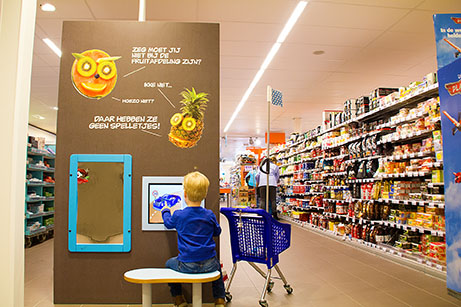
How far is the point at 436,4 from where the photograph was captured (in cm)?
529

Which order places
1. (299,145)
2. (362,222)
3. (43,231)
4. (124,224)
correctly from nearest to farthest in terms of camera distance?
(124,224) → (362,222) → (43,231) → (299,145)

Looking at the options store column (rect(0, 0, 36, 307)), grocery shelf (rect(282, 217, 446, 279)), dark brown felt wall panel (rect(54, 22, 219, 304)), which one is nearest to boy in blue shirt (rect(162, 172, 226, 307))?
dark brown felt wall panel (rect(54, 22, 219, 304))

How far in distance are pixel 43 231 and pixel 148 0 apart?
5.06 m

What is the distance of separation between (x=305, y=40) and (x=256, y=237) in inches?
182

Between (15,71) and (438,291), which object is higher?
(15,71)

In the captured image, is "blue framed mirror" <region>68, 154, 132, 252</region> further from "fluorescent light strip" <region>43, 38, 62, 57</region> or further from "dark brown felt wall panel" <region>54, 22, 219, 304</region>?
"fluorescent light strip" <region>43, 38, 62, 57</region>

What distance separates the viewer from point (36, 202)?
24.1 feet

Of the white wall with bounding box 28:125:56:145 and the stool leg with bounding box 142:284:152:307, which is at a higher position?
the white wall with bounding box 28:125:56:145

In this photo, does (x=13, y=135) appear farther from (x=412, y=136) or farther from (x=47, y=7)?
(x=412, y=136)

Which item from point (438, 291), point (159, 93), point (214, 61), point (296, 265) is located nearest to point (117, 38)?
point (159, 93)

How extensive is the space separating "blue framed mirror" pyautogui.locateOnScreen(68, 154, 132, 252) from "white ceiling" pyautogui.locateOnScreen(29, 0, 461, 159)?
3.22m

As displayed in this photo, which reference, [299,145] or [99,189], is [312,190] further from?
[99,189]

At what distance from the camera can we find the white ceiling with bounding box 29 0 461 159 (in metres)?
5.35

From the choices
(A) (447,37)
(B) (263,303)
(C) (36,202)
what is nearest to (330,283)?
(B) (263,303)
